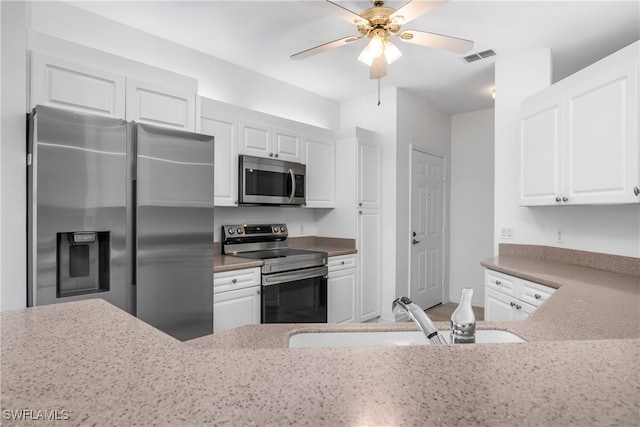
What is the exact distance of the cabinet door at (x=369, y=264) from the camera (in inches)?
147

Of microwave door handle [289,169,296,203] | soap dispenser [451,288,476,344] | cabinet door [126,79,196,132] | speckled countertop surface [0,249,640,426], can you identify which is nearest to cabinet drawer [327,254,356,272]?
microwave door handle [289,169,296,203]

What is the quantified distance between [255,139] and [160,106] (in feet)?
3.06

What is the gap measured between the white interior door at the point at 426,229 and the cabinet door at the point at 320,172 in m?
1.04

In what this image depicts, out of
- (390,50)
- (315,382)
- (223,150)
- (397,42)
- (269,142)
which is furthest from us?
(269,142)

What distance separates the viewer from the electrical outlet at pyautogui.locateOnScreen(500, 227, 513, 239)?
3.09 meters

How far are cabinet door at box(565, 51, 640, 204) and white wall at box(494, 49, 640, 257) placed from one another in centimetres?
45

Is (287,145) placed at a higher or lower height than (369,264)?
higher

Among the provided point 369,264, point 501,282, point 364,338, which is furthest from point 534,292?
point 369,264

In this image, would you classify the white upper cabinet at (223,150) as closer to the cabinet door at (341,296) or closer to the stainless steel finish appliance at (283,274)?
the stainless steel finish appliance at (283,274)

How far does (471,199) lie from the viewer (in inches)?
191

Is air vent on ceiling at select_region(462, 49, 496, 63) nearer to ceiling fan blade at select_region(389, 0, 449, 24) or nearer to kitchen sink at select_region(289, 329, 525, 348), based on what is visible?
ceiling fan blade at select_region(389, 0, 449, 24)

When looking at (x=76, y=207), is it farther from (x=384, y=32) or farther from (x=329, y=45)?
(x=384, y=32)

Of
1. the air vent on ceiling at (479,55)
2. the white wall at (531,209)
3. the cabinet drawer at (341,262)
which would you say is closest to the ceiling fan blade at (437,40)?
the air vent on ceiling at (479,55)

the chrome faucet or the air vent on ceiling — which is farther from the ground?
the air vent on ceiling
